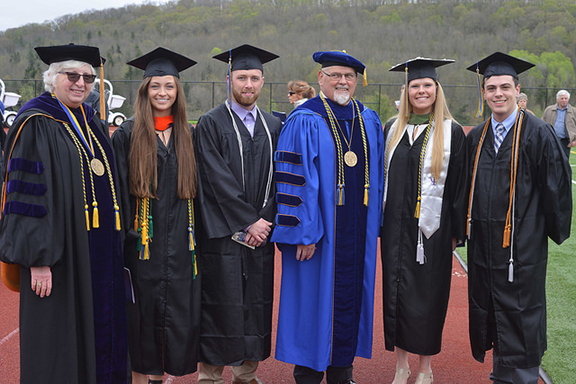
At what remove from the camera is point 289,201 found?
3314 millimetres

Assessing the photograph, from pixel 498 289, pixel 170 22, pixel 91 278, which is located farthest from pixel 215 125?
pixel 170 22

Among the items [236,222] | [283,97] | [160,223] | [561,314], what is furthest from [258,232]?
[283,97]

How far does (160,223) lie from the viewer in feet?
10.3

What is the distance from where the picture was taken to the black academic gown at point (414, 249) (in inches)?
134

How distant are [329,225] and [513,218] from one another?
1.10 meters

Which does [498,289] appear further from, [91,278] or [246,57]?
[91,278]

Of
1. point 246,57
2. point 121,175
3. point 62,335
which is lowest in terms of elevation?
point 62,335

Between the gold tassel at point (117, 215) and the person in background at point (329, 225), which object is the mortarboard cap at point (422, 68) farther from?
the gold tassel at point (117, 215)

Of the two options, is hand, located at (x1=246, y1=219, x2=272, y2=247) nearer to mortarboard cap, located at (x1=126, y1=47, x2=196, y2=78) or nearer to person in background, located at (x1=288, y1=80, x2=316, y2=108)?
mortarboard cap, located at (x1=126, y1=47, x2=196, y2=78)

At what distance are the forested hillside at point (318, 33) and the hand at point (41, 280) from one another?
1881 inches

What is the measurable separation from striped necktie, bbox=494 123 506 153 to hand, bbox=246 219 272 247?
1.48m

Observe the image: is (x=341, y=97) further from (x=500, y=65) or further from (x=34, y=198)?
(x=34, y=198)

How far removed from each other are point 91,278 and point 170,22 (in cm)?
8281

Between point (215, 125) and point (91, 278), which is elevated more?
point (215, 125)
